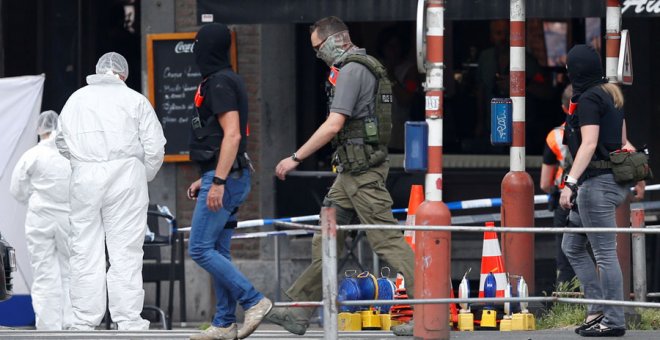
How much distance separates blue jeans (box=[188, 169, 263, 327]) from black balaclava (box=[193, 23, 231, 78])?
600 millimetres

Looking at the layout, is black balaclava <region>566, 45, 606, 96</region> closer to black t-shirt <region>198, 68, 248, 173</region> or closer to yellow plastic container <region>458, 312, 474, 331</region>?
yellow plastic container <region>458, 312, 474, 331</region>

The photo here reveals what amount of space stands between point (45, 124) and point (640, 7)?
4.75m

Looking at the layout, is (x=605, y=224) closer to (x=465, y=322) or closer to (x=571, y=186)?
(x=571, y=186)

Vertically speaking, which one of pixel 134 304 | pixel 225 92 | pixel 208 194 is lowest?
pixel 134 304

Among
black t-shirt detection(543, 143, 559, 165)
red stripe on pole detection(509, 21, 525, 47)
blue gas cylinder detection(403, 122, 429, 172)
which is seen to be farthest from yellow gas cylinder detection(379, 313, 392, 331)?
black t-shirt detection(543, 143, 559, 165)

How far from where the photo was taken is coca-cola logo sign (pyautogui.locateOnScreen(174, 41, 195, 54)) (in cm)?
1414

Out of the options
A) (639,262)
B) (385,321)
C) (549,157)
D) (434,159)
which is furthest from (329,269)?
(549,157)

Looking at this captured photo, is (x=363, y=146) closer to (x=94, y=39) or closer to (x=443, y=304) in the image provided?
(x=443, y=304)

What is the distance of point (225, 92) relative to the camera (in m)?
8.96

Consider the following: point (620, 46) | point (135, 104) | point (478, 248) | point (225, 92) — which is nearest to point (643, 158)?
point (620, 46)

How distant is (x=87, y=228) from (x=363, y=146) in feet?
8.03

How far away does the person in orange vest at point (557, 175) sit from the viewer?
1246 centimetres

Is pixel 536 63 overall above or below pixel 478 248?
above

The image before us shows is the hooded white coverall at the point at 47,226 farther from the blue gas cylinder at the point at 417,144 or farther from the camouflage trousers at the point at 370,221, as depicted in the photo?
the blue gas cylinder at the point at 417,144
